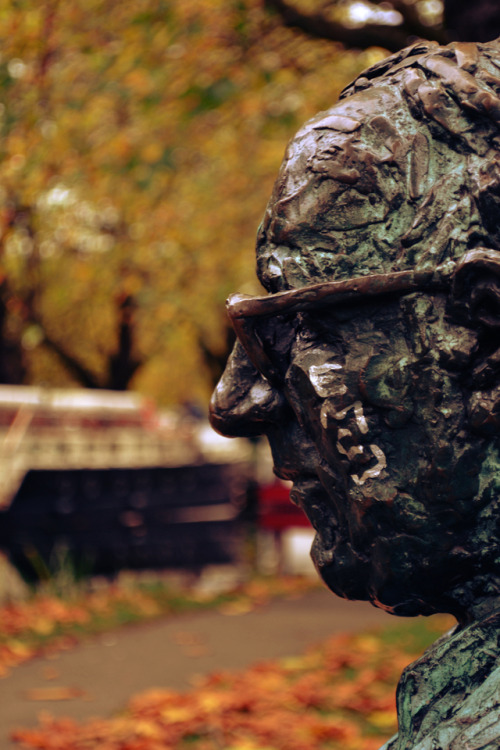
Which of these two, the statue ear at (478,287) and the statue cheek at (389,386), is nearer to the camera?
the statue ear at (478,287)

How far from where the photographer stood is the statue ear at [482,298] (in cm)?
129

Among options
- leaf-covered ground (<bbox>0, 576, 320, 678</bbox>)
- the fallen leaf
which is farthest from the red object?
the fallen leaf

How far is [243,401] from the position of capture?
5.31 ft

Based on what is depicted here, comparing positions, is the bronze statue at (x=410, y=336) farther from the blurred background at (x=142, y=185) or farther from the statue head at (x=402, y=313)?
the blurred background at (x=142, y=185)

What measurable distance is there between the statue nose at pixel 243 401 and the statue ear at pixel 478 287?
401 millimetres

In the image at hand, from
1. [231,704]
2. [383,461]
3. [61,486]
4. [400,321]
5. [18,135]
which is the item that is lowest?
[61,486]

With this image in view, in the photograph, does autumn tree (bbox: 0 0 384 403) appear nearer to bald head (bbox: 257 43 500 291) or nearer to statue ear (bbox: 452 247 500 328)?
bald head (bbox: 257 43 500 291)

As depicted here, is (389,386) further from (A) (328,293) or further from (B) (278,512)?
(B) (278,512)

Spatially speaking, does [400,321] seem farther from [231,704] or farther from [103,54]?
[103,54]

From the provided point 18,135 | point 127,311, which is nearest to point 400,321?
point 18,135

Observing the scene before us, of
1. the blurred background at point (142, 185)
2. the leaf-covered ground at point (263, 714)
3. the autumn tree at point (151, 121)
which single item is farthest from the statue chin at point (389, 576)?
the autumn tree at point (151, 121)

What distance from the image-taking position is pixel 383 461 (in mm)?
1422

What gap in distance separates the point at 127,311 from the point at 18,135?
8412 millimetres

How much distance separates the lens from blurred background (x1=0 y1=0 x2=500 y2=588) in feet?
17.6
